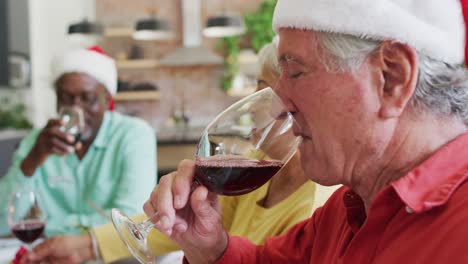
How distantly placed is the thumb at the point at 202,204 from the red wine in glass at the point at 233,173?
1cm

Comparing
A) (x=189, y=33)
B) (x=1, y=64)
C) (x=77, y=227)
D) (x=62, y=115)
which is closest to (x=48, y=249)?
(x=77, y=227)

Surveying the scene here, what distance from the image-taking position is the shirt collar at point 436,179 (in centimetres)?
68

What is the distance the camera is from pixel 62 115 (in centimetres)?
196

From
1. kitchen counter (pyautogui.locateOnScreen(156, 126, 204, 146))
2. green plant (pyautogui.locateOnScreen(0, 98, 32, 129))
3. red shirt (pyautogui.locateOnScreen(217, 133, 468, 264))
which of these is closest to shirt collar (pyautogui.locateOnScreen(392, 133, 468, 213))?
red shirt (pyautogui.locateOnScreen(217, 133, 468, 264))

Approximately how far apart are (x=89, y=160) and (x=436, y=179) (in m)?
1.86

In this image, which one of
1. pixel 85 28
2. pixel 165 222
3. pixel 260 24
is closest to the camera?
pixel 165 222

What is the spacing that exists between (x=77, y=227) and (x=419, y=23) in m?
1.49

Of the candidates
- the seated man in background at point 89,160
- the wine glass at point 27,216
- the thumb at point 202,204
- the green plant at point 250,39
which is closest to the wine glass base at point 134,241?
Answer: the thumb at point 202,204

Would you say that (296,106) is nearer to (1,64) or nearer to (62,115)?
(62,115)

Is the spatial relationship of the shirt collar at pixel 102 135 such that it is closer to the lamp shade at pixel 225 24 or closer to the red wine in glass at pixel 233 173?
the red wine in glass at pixel 233 173

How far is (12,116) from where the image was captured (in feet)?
15.4

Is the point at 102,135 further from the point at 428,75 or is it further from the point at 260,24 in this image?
the point at 260,24

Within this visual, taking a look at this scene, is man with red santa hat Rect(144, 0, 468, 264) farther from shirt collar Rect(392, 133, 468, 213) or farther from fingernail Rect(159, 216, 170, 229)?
fingernail Rect(159, 216, 170, 229)

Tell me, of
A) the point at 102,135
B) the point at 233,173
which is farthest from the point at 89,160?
the point at 233,173
